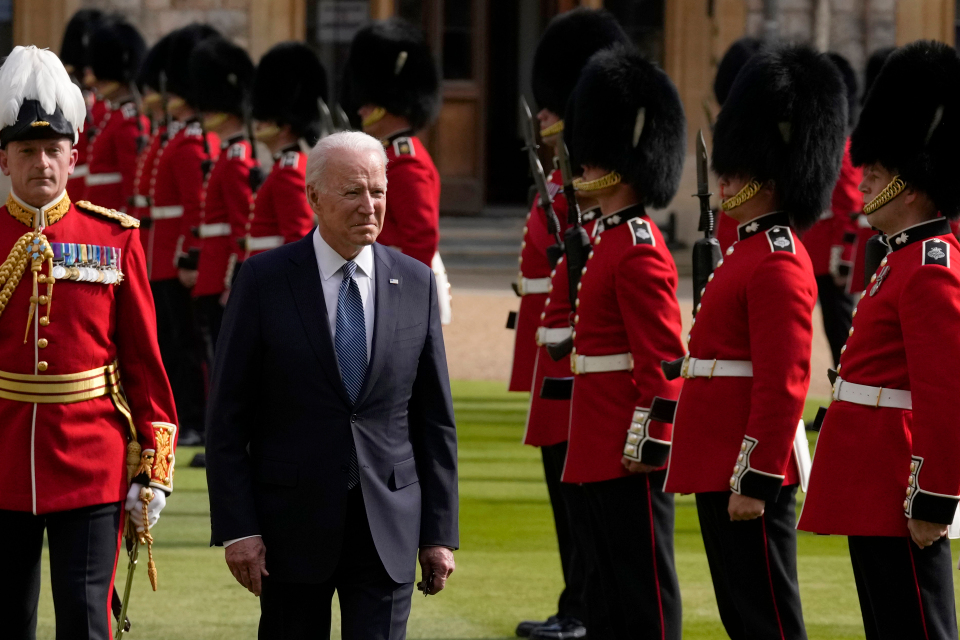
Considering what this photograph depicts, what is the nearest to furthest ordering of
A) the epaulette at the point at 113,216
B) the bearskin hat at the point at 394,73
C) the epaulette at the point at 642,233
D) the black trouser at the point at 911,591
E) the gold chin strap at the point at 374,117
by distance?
1. the black trouser at the point at 911,591
2. the epaulette at the point at 113,216
3. the epaulette at the point at 642,233
4. the gold chin strap at the point at 374,117
5. the bearskin hat at the point at 394,73

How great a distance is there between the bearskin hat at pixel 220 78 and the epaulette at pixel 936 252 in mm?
5368

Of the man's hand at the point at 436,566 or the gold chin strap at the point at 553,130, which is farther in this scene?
the gold chin strap at the point at 553,130

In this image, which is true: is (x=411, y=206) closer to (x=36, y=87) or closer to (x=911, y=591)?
(x=36, y=87)

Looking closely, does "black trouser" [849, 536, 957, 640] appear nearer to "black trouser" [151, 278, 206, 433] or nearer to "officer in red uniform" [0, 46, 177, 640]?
"officer in red uniform" [0, 46, 177, 640]

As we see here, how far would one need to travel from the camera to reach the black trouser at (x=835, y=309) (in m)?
8.59

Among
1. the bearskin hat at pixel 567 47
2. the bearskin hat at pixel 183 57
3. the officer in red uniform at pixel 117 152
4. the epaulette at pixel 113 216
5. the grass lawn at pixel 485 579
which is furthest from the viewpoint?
the officer in red uniform at pixel 117 152

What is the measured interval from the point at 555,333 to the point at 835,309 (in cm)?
407

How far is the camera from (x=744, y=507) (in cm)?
373

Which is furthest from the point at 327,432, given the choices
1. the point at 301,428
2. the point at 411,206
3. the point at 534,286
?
the point at 411,206

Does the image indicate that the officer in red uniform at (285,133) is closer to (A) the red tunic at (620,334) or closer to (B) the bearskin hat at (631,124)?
(B) the bearskin hat at (631,124)

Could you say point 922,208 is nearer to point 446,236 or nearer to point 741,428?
point 741,428

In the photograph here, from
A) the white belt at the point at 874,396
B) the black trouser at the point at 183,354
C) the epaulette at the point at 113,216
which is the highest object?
A: the epaulette at the point at 113,216

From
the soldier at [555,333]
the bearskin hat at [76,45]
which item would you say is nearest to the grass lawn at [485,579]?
the soldier at [555,333]

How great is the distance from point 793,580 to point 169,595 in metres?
2.32
